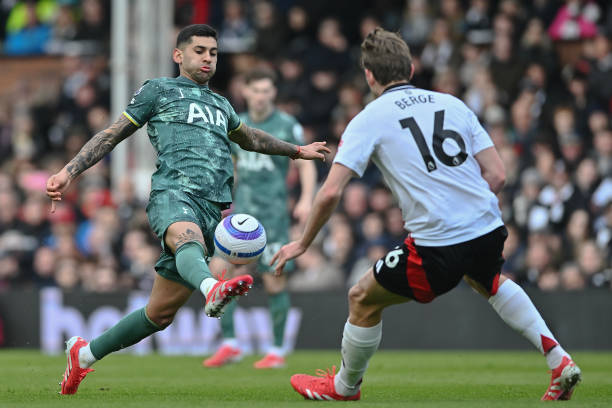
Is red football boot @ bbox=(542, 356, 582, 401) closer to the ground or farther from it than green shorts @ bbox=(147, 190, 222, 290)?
closer to the ground

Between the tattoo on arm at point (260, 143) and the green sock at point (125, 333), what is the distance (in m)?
1.34

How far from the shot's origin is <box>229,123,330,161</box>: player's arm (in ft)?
24.4

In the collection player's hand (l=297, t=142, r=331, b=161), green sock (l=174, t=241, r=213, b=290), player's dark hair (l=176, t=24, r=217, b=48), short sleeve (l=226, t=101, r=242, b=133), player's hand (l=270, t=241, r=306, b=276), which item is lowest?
green sock (l=174, t=241, r=213, b=290)

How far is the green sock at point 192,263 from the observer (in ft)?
21.0

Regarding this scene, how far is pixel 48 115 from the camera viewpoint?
63.8 feet

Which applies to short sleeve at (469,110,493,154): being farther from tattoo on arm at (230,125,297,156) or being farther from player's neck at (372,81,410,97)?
tattoo on arm at (230,125,297,156)

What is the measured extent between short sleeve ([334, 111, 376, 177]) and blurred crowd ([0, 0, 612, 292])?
7.27m

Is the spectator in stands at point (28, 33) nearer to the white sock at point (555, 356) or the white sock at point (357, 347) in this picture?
the white sock at point (357, 347)

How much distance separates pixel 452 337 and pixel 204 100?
22.0ft

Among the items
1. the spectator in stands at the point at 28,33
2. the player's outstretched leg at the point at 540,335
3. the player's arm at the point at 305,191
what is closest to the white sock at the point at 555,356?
the player's outstretched leg at the point at 540,335

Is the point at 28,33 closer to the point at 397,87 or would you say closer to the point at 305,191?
the point at 305,191

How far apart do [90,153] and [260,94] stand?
3.81 m

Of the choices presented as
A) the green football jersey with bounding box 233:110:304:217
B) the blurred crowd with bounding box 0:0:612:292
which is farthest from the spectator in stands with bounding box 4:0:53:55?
the green football jersey with bounding box 233:110:304:217

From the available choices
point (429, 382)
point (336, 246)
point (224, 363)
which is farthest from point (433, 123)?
point (336, 246)
